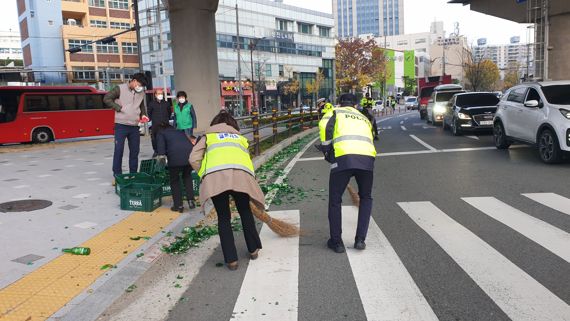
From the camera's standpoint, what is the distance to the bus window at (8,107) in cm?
2109

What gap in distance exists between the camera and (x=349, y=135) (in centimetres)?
497

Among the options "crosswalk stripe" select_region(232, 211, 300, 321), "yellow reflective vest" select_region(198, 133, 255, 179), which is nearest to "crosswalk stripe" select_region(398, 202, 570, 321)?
"crosswalk stripe" select_region(232, 211, 300, 321)

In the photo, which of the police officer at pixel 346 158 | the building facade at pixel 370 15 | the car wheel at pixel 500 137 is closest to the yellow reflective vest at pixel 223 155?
the police officer at pixel 346 158

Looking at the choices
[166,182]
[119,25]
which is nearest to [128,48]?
[119,25]

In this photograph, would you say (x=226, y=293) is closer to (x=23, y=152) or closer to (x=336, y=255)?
(x=336, y=255)

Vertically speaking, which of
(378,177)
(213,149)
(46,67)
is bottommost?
(378,177)

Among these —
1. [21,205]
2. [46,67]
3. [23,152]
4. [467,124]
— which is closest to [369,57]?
[46,67]

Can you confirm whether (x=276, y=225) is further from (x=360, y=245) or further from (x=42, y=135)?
(x=42, y=135)

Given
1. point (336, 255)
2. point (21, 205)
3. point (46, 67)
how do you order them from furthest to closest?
point (46, 67) < point (21, 205) < point (336, 255)

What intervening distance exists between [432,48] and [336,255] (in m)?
160

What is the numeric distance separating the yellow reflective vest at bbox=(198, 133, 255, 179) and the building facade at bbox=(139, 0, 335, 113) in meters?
50.7

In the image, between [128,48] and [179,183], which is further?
[128,48]

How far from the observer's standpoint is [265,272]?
461 centimetres

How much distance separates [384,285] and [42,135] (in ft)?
72.8
